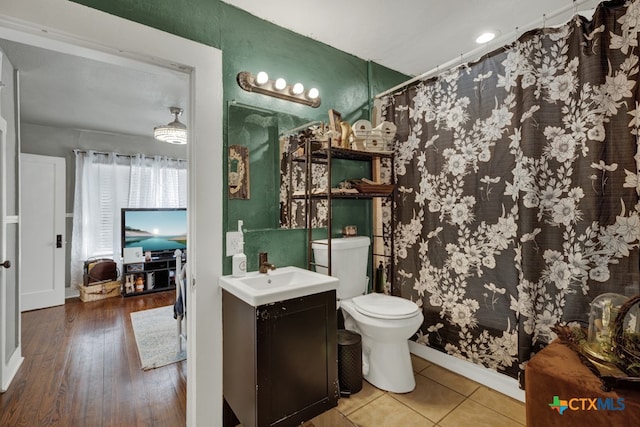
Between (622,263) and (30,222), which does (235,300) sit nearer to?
(622,263)

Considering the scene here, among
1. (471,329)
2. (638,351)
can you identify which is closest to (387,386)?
(471,329)

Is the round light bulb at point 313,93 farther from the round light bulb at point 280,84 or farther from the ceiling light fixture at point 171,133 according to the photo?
the ceiling light fixture at point 171,133

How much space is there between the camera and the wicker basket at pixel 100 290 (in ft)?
13.6

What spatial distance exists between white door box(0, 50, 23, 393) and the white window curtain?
208cm

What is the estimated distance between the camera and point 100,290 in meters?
4.24

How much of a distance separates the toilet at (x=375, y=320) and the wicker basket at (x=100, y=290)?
3.82 m

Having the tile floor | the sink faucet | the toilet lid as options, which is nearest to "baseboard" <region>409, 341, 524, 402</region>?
the tile floor

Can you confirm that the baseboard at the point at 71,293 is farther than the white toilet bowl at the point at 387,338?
Yes

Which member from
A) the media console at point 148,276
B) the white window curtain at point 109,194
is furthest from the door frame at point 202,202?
the white window curtain at point 109,194

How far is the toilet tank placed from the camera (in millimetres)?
2119

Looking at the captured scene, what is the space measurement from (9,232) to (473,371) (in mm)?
3562

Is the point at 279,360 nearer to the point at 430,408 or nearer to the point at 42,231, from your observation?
the point at 430,408

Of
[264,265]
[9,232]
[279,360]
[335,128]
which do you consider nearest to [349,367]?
[279,360]

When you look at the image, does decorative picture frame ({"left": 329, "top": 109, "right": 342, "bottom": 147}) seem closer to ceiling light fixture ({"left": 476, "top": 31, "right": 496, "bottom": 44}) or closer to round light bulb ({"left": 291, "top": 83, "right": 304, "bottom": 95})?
round light bulb ({"left": 291, "top": 83, "right": 304, "bottom": 95})
